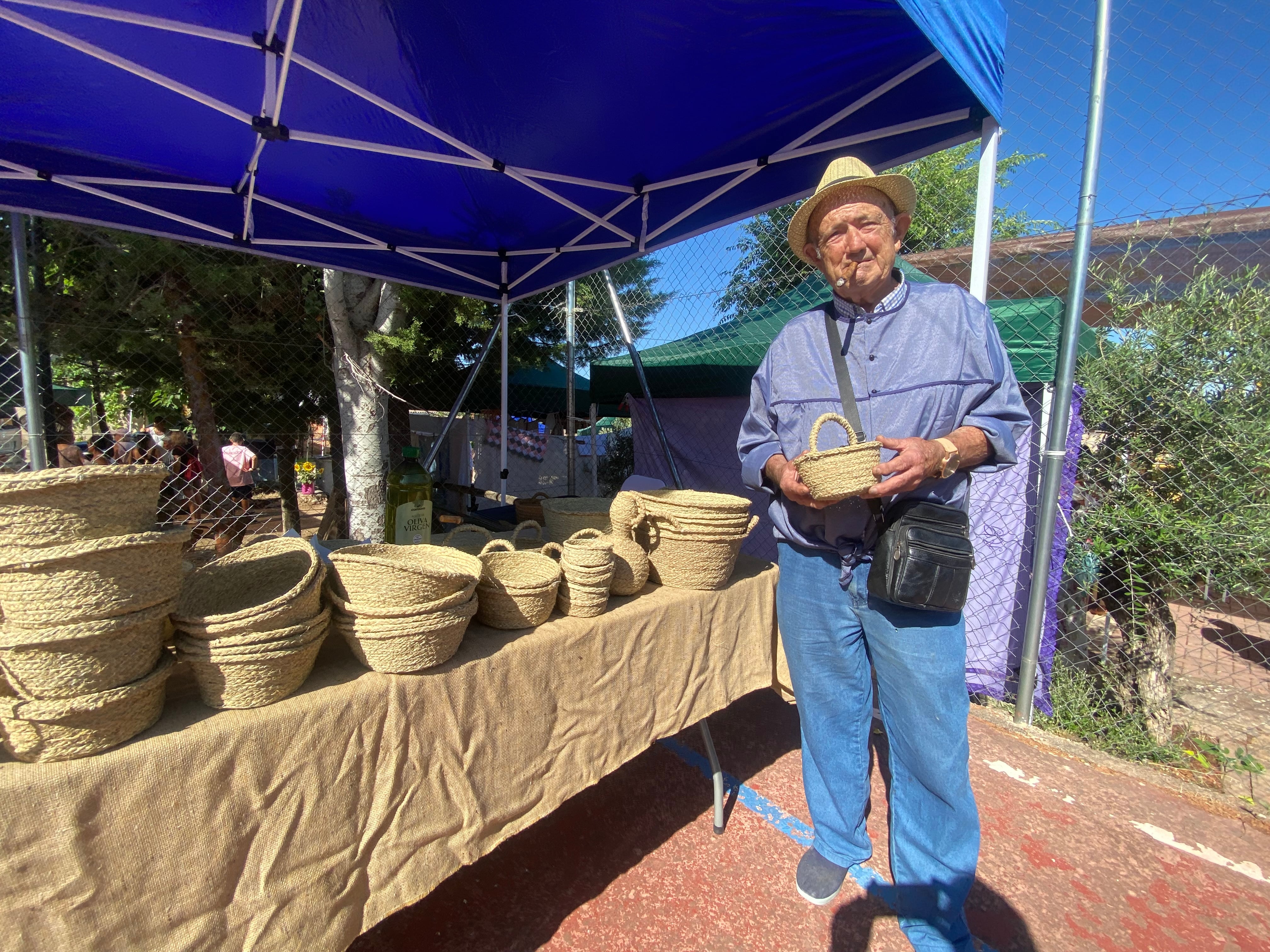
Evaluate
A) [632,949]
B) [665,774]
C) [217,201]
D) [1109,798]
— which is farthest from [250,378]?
[1109,798]

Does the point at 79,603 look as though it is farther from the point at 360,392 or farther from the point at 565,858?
the point at 360,392

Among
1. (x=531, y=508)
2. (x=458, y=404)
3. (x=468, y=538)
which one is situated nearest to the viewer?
(x=468, y=538)

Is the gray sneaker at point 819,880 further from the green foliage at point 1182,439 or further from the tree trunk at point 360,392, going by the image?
the tree trunk at point 360,392

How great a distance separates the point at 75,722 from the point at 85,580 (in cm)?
23

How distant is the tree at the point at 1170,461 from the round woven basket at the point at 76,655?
11.4 feet

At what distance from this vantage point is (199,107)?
6.78 ft

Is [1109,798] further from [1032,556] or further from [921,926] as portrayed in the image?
[921,926]

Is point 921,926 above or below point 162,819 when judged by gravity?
below

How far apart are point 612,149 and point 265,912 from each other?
2.62 metres

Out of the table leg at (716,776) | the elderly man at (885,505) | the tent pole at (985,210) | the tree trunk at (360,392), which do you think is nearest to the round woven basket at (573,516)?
the elderly man at (885,505)

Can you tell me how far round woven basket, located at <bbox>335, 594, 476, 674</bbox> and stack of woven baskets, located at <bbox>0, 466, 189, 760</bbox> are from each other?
0.33 meters

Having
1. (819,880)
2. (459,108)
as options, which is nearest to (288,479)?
(459,108)

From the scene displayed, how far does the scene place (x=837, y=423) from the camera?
1457 mm

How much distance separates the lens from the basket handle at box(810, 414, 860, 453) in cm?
127
